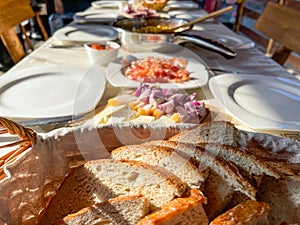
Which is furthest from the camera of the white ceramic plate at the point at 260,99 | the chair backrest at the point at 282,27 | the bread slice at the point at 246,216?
the chair backrest at the point at 282,27

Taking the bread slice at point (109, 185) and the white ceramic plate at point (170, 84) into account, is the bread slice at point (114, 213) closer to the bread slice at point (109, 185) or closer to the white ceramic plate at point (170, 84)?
the bread slice at point (109, 185)

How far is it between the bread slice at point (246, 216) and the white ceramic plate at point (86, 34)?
1310 mm

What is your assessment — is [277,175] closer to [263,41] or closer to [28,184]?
[28,184]

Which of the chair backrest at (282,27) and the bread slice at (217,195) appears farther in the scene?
the chair backrest at (282,27)

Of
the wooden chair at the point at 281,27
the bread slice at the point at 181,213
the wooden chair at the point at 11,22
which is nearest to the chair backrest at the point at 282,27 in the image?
the wooden chair at the point at 281,27

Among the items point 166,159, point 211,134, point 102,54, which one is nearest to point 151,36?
point 102,54

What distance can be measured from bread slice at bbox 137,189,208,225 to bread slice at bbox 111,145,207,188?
48 mm

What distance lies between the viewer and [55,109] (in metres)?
0.92

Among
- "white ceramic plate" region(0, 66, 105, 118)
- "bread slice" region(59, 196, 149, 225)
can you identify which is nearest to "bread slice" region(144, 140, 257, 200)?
"bread slice" region(59, 196, 149, 225)

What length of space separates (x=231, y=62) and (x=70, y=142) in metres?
1.02

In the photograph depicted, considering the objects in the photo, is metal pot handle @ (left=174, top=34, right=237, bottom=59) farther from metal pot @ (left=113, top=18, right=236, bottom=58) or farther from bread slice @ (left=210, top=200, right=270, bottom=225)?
bread slice @ (left=210, top=200, right=270, bottom=225)

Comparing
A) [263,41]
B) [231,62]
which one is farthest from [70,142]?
[263,41]

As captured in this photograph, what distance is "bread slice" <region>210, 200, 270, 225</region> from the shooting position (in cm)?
50

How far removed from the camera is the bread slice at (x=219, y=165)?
1.95ft
